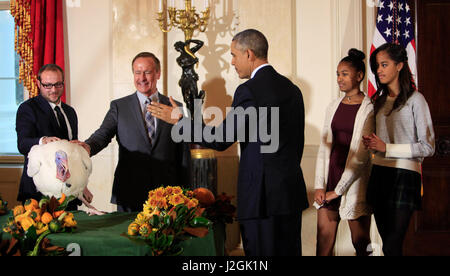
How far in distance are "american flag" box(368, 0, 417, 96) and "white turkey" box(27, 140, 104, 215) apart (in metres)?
3.10

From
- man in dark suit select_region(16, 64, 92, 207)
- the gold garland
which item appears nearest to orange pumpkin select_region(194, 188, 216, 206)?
man in dark suit select_region(16, 64, 92, 207)

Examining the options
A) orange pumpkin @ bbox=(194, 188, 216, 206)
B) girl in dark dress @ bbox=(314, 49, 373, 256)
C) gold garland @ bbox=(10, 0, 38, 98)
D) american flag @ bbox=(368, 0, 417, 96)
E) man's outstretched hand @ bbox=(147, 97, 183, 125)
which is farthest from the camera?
gold garland @ bbox=(10, 0, 38, 98)

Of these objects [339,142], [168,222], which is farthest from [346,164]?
[168,222]

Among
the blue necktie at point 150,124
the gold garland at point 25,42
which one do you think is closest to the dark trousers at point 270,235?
the blue necktie at point 150,124

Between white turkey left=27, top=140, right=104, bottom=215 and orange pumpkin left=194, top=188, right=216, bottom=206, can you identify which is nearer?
white turkey left=27, top=140, right=104, bottom=215

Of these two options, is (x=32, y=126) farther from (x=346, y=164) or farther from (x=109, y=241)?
(x=346, y=164)

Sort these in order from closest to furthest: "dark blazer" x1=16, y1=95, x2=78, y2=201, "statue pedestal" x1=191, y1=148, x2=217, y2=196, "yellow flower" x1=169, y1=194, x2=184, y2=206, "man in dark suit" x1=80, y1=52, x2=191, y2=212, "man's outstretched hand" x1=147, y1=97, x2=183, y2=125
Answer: "yellow flower" x1=169, y1=194, x2=184, y2=206 → "man's outstretched hand" x1=147, y1=97, x2=183, y2=125 → "dark blazer" x1=16, y1=95, x2=78, y2=201 → "man in dark suit" x1=80, y1=52, x2=191, y2=212 → "statue pedestal" x1=191, y1=148, x2=217, y2=196

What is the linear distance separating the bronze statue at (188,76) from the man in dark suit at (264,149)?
1900 mm

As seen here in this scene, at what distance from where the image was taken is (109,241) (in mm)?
1994

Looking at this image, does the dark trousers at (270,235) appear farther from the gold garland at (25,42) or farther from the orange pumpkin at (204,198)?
the gold garland at (25,42)

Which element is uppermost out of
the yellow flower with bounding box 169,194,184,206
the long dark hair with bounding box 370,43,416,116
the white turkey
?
the long dark hair with bounding box 370,43,416,116

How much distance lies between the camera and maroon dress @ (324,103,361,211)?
12.1 feet

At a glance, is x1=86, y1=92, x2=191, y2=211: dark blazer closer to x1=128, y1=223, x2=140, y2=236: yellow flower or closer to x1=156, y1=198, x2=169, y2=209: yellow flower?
x1=156, y1=198, x2=169, y2=209: yellow flower
